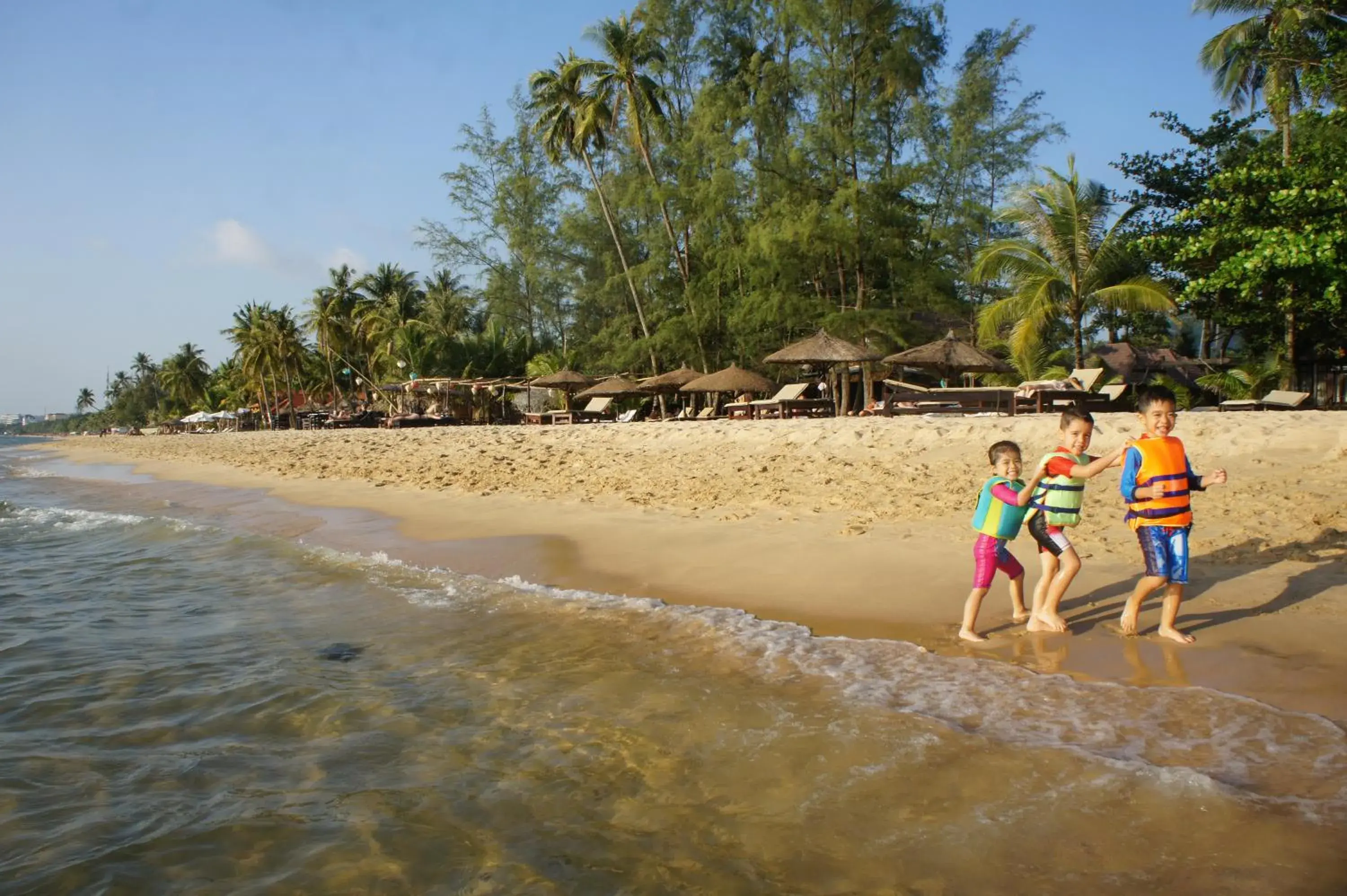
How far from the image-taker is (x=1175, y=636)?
444 cm

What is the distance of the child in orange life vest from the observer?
4.41m

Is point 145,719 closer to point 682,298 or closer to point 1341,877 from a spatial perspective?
point 1341,877

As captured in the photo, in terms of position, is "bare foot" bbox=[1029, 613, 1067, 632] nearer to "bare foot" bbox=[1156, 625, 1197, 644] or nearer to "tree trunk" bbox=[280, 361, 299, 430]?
"bare foot" bbox=[1156, 625, 1197, 644]

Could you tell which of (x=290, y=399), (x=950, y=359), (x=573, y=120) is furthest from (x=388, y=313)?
(x=950, y=359)

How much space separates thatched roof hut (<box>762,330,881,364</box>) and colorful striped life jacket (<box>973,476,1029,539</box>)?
16.1 m

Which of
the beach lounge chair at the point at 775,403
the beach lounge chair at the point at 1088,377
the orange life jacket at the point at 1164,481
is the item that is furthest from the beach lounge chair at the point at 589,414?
the orange life jacket at the point at 1164,481

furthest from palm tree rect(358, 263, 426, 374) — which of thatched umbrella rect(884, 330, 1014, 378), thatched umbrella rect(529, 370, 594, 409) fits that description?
thatched umbrella rect(884, 330, 1014, 378)

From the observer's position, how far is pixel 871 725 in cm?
368

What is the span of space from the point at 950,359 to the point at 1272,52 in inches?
320

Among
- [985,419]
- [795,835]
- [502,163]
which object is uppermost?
[502,163]

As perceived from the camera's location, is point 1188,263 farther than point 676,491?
Yes

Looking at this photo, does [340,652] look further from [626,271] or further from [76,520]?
[626,271]

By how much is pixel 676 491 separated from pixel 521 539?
2508mm

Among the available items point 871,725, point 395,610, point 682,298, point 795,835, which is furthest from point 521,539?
point 682,298
